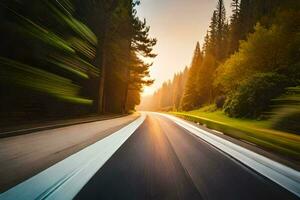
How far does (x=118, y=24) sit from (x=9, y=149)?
26.7 meters

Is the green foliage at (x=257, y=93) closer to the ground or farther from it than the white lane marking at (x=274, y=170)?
farther from it

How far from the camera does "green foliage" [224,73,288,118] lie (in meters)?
27.0

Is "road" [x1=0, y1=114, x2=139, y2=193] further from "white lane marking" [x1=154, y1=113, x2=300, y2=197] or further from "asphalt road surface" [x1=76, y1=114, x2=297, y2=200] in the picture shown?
"white lane marking" [x1=154, y1=113, x2=300, y2=197]

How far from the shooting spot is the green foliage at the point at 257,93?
27.0 metres

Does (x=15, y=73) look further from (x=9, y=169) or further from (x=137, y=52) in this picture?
(x=137, y=52)

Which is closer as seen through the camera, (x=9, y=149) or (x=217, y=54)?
(x=9, y=149)

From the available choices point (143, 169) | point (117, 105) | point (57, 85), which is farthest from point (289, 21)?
point (57, 85)

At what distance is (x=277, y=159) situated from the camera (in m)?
7.89

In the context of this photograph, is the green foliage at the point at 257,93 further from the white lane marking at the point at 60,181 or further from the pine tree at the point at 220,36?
the pine tree at the point at 220,36

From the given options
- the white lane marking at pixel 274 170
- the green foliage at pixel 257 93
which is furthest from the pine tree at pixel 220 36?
the white lane marking at pixel 274 170

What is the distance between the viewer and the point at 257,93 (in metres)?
28.6

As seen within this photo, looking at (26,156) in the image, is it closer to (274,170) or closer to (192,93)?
(274,170)

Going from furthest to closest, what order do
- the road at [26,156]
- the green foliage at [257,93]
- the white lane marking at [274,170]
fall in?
1. the green foliage at [257,93]
2. the white lane marking at [274,170]
3. the road at [26,156]

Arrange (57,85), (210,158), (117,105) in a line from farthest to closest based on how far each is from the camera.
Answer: (117,105), (210,158), (57,85)
